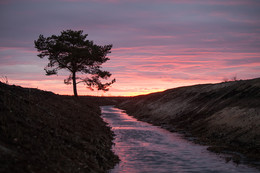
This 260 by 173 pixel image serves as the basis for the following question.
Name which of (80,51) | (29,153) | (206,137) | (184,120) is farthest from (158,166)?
(80,51)

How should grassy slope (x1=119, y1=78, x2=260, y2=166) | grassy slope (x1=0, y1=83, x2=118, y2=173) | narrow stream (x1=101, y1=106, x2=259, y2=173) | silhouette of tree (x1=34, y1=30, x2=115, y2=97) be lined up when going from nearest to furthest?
grassy slope (x1=0, y1=83, x2=118, y2=173) → narrow stream (x1=101, y1=106, x2=259, y2=173) → grassy slope (x1=119, y1=78, x2=260, y2=166) → silhouette of tree (x1=34, y1=30, x2=115, y2=97)

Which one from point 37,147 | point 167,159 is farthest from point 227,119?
point 37,147

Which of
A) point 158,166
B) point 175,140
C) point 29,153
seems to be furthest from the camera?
point 175,140

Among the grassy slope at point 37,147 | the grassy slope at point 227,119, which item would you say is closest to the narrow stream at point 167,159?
the grassy slope at point 37,147

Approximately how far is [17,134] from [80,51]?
35.4 metres

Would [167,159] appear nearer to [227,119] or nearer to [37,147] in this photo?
[37,147]

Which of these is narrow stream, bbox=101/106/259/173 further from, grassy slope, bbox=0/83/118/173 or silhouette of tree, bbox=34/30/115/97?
silhouette of tree, bbox=34/30/115/97

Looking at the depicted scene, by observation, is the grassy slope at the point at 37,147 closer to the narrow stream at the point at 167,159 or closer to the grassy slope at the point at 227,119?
the narrow stream at the point at 167,159

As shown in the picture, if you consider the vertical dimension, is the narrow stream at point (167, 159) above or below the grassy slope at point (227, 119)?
below

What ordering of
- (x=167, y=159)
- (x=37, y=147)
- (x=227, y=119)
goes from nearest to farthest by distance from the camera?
1. (x=37, y=147)
2. (x=167, y=159)
3. (x=227, y=119)

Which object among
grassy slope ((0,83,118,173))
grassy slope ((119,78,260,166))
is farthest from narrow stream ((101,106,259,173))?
grassy slope ((119,78,260,166))

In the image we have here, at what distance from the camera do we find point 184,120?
33000 millimetres

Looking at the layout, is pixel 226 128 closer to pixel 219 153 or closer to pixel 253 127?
pixel 253 127

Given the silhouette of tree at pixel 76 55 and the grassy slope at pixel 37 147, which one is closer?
the grassy slope at pixel 37 147
